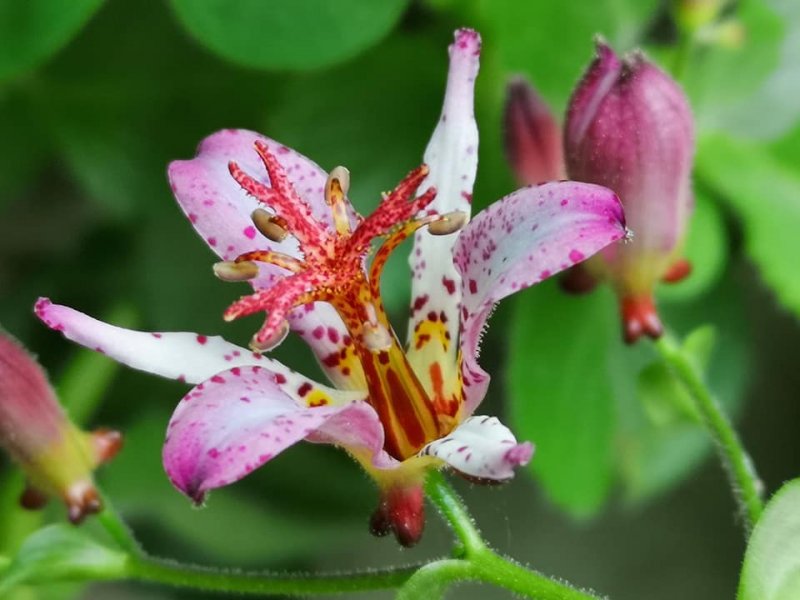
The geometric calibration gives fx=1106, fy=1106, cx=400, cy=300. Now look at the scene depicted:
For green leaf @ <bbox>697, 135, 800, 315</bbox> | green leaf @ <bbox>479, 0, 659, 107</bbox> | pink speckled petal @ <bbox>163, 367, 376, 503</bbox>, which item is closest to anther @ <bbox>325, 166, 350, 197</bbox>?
pink speckled petal @ <bbox>163, 367, 376, 503</bbox>

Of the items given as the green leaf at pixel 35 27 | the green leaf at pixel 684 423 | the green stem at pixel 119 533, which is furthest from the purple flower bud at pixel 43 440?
the green leaf at pixel 684 423

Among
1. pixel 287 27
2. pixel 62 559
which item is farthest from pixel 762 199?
pixel 62 559

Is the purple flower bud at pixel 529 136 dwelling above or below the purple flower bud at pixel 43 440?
above

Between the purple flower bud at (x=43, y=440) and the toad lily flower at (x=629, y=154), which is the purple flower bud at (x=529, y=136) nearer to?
the toad lily flower at (x=629, y=154)

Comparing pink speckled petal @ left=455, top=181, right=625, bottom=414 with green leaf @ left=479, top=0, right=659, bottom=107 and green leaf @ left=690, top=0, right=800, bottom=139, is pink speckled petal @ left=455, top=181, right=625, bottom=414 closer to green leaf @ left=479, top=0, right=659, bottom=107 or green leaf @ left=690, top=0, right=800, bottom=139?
green leaf @ left=479, top=0, right=659, bottom=107

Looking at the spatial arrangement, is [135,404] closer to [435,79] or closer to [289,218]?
[435,79]

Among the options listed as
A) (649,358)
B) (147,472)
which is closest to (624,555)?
(649,358)
